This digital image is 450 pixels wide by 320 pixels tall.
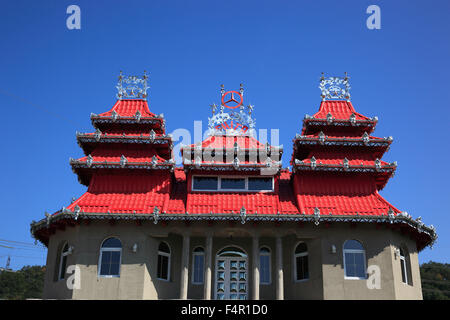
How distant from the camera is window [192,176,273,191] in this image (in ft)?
88.9

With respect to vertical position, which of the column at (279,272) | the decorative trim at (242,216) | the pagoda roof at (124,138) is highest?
the pagoda roof at (124,138)

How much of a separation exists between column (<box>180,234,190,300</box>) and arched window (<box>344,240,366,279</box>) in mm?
8754

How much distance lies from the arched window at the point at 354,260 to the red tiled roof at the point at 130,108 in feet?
48.8

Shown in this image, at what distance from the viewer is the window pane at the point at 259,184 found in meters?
27.2

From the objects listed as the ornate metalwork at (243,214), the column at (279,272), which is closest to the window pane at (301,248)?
the column at (279,272)

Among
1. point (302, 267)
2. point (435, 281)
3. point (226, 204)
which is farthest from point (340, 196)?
point (435, 281)

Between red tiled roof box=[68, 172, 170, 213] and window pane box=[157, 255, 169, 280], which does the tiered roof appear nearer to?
red tiled roof box=[68, 172, 170, 213]

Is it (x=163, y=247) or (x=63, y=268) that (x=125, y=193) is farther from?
(x=63, y=268)

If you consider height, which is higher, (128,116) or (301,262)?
(128,116)

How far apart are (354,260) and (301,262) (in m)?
3.04

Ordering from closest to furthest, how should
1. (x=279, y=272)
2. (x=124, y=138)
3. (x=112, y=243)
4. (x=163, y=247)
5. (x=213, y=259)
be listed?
(x=279, y=272) → (x=112, y=243) → (x=163, y=247) → (x=213, y=259) → (x=124, y=138)

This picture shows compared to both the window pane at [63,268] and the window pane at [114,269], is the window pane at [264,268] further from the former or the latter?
the window pane at [63,268]

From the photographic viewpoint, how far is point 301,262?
2602 cm

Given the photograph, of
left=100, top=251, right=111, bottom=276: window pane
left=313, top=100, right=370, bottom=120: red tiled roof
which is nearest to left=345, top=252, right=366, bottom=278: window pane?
left=313, top=100, right=370, bottom=120: red tiled roof
